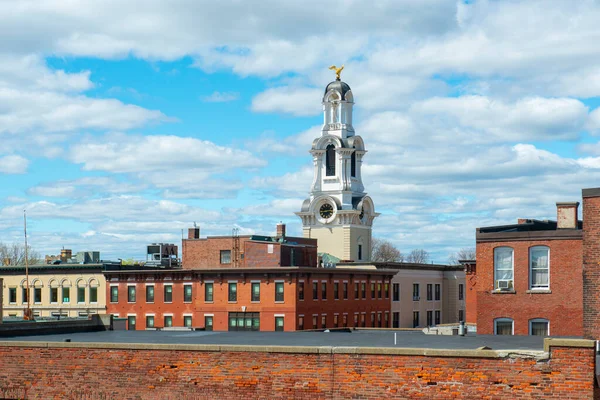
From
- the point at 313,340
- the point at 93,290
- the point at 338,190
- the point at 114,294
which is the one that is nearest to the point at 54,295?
the point at 93,290

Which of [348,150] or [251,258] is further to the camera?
[348,150]

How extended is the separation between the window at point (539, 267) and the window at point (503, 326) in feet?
7.68

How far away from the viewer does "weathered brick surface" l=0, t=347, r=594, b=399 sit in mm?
26156

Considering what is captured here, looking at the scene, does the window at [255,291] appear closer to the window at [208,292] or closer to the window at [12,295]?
the window at [208,292]

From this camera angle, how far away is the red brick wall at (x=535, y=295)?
45094 mm

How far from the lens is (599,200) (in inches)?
1508

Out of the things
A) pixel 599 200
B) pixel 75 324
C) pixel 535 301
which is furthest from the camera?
pixel 535 301

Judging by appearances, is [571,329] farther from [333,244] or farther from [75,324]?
[333,244]

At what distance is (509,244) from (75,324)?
72.0ft

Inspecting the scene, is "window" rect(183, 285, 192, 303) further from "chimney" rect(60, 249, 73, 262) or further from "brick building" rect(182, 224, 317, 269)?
"chimney" rect(60, 249, 73, 262)

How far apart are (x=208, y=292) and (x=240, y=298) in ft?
11.1

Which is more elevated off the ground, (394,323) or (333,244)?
(333,244)

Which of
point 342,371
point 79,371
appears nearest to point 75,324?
point 79,371

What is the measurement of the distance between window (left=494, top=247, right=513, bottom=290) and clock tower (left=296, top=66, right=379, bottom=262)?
92.9 meters
